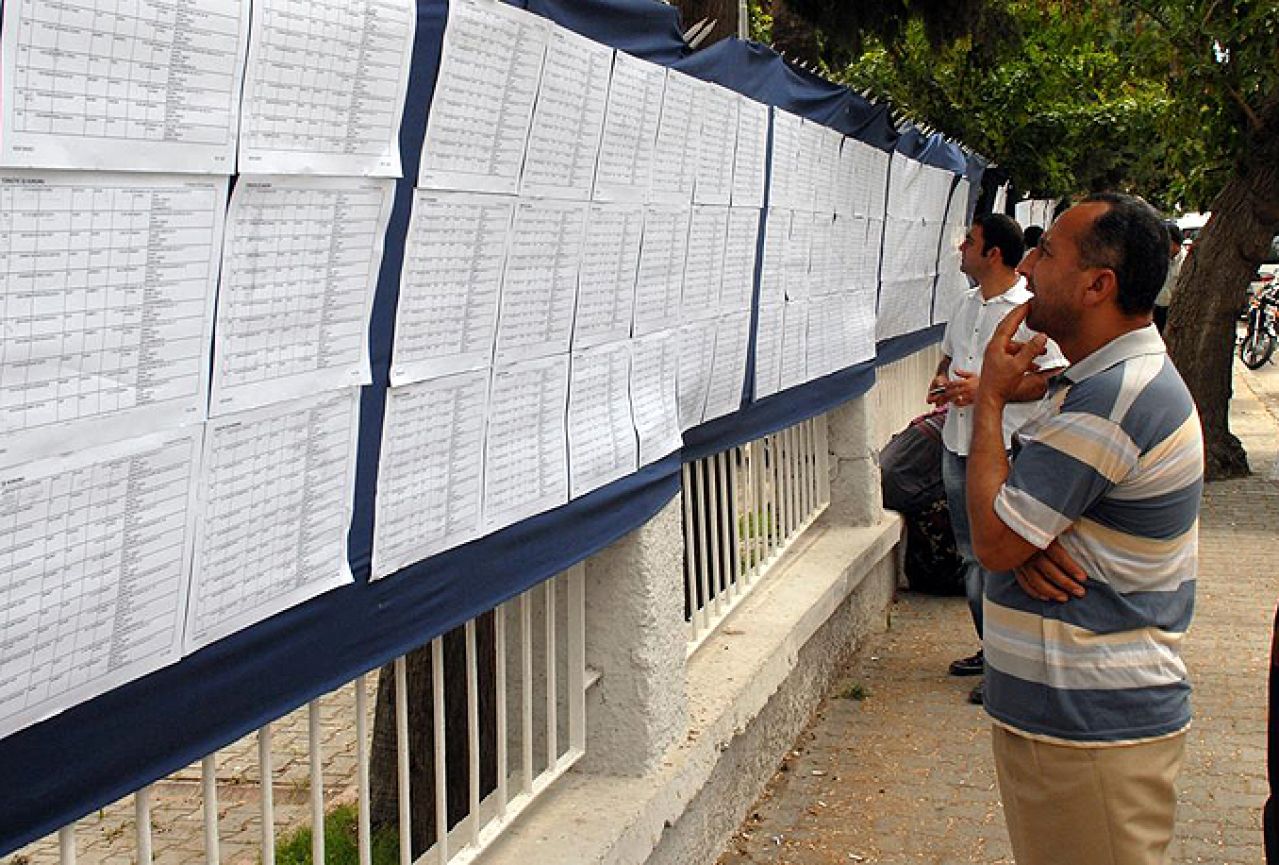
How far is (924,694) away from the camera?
706 cm

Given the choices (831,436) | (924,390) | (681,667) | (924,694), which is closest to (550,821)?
(681,667)

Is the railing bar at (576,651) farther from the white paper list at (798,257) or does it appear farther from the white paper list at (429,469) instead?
the white paper list at (798,257)

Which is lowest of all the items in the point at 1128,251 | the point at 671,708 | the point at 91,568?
the point at 671,708

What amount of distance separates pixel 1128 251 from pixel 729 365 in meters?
1.93

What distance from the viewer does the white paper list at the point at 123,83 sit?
1820 mm

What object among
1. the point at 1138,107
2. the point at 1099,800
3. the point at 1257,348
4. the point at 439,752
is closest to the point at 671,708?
the point at 439,752

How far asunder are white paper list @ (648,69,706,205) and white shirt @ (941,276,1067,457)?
200cm

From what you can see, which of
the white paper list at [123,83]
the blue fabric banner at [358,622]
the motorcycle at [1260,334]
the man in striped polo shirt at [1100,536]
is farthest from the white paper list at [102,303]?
the motorcycle at [1260,334]

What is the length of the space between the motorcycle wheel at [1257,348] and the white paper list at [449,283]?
73.9ft

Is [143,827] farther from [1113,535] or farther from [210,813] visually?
[1113,535]

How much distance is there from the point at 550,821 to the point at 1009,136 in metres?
12.5

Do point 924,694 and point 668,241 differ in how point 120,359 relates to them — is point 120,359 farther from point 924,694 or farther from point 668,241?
point 924,694

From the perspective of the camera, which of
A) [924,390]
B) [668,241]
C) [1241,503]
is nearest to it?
[668,241]

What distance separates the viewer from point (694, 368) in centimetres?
464
